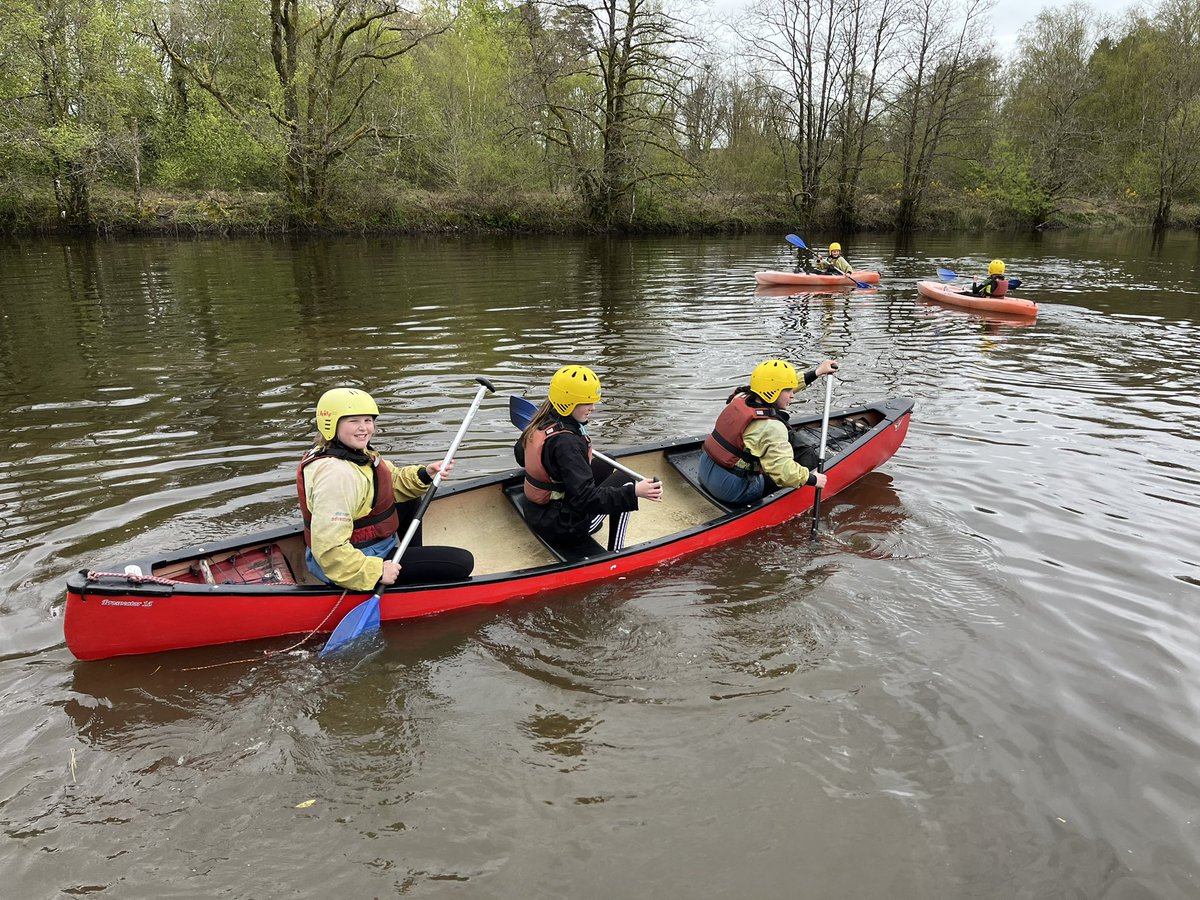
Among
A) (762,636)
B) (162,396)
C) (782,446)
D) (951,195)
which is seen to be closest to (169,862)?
(762,636)

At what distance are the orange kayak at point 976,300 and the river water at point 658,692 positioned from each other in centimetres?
557

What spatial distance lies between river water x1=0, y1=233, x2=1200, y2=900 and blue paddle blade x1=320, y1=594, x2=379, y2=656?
200mm

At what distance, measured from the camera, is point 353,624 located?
469 centimetres

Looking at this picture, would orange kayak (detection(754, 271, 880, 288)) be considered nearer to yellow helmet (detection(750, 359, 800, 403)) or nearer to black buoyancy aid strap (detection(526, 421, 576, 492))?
yellow helmet (detection(750, 359, 800, 403))

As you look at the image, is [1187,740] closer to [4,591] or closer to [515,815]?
[515,815]

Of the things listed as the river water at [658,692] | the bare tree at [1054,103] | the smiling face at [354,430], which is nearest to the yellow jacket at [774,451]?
the river water at [658,692]

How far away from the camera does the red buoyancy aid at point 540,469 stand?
5539mm

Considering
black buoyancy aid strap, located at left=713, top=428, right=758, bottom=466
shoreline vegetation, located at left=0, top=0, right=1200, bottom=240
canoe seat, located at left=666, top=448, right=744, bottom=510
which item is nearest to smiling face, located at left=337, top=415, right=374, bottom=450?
black buoyancy aid strap, located at left=713, top=428, right=758, bottom=466

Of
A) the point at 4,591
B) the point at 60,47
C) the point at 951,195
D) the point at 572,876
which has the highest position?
the point at 60,47

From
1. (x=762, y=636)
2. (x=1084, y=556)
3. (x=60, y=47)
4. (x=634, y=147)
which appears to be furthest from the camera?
(x=634, y=147)

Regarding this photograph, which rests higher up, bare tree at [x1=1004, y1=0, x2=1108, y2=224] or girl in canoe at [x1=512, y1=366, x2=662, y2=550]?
bare tree at [x1=1004, y1=0, x2=1108, y2=224]

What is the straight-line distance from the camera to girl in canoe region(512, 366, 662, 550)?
17.7 ft

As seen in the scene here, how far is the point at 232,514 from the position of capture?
655 centimetres

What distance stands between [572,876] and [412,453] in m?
5.52
